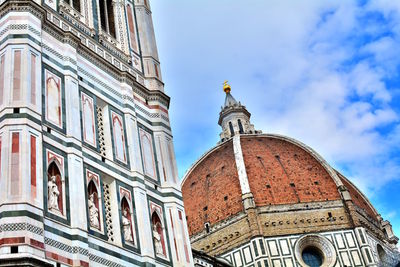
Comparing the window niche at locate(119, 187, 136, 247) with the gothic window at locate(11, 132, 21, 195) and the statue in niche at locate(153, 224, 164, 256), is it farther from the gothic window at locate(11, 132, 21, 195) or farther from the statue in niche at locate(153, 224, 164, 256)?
the gothic window at locate(11, 132, 21, 195)

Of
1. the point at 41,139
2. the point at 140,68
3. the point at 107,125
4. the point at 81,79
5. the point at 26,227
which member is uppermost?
the point at 140,68

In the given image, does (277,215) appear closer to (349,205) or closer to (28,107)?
(349,205)

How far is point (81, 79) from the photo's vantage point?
12.7 metres

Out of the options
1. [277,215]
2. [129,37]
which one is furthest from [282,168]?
[129,37]

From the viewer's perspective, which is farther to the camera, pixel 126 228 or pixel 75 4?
pixel 75 4

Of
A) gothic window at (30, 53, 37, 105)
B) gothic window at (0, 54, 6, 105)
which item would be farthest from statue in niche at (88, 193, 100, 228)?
gothic window at (0, 54, 6, 105)

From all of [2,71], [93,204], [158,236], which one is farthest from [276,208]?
[2,71]

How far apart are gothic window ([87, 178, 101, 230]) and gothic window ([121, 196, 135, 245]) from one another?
0.69 m

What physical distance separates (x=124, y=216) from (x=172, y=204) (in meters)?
1.70

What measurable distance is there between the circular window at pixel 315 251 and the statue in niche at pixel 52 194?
104 feet

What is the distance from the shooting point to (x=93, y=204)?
1095cm

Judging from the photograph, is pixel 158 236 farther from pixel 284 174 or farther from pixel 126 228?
pixel 284 174

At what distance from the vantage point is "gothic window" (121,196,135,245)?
11.3 m

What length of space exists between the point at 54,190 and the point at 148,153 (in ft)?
12.5
